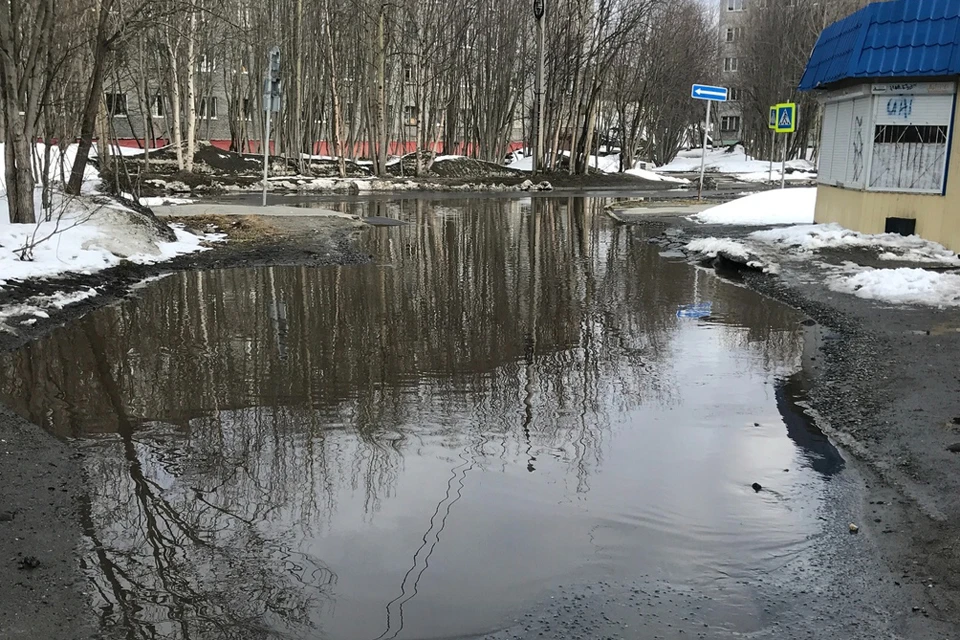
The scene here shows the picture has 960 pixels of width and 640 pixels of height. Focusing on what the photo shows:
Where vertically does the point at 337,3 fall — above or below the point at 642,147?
above

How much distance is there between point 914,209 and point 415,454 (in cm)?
1305

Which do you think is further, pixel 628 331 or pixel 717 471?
pixel 628 331

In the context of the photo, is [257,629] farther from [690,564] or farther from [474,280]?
[474,280]

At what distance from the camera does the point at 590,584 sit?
458 centimetres

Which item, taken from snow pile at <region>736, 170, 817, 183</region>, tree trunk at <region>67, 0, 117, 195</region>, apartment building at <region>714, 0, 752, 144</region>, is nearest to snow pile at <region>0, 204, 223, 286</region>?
tree trunk at <region>67, 0, 117, 195</region>

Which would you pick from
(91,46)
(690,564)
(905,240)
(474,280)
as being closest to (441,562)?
(690,564)

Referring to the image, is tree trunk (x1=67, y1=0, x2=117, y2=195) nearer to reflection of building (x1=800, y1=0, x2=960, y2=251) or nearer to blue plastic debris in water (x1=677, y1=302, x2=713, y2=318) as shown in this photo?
blue plastic debris in water (x1=677, y1=302, x2=713, y2=318)

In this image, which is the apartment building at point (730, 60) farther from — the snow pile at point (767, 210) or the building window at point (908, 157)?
the building window at point (908, 157)

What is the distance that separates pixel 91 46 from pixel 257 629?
56.3ft

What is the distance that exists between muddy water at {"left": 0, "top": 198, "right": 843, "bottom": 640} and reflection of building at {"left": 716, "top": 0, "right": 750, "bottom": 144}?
8702 cm

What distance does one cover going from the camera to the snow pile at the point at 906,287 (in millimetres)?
11234

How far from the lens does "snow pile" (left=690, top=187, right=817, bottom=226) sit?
22.2m

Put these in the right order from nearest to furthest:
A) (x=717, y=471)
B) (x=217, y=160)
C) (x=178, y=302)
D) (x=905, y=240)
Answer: (x=717, y=471) < (x=178, y=302) < (x=905, y=240) < (x=217, y=160)

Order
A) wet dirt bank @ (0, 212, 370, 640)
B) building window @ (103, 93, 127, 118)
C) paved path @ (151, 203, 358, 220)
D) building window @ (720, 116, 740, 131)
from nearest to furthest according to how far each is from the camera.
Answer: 1. wet dirt bank @ (0, 212, 370, 640)
2. building window @ (103, 93, 127, 118)
3. paved path @ (151, 203, 358, 220)
4. building window @ (720, 116, 740, 131)
